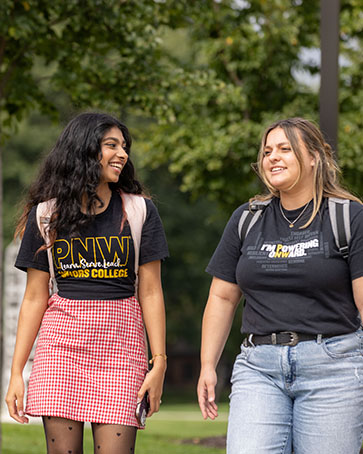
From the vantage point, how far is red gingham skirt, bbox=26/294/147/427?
366 cm

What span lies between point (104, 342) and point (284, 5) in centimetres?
998

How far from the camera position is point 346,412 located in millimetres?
3395

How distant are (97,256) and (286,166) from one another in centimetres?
88

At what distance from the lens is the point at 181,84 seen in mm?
7574

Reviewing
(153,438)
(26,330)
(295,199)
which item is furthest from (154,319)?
(153,438)

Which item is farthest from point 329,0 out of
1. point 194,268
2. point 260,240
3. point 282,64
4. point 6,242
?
point 194,268

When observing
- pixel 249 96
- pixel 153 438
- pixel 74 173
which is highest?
pixel 249 96

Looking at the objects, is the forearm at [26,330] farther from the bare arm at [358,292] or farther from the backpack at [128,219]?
the bare arm at [358,292]

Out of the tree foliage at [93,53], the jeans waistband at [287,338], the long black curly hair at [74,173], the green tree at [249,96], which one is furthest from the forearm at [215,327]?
the green tree at [249,96]

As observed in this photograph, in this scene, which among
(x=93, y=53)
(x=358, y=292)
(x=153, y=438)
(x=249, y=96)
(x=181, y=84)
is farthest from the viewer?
(x=249, y=96)

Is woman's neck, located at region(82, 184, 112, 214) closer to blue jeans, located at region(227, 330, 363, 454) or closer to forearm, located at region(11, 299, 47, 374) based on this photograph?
forearm, located at region(11, 299, 47, 374)

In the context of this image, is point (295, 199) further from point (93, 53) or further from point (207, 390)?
point (93, 53)

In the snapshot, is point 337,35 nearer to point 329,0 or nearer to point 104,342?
point 329,0

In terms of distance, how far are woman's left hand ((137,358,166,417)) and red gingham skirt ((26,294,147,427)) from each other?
4 centimetres
